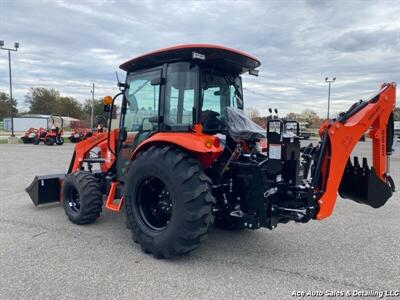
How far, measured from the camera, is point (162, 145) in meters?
4.39

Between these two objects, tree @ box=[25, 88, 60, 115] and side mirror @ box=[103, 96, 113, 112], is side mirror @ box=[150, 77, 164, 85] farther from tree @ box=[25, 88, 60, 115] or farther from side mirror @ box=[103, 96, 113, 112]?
tree @ box=[25, 88, 60, 115]

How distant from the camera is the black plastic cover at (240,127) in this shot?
447 cm

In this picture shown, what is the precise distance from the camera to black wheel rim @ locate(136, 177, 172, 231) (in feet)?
14.8

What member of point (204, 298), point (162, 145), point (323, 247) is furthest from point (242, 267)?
point (162, 145)

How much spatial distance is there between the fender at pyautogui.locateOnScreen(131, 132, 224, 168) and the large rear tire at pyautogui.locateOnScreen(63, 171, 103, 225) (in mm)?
1580

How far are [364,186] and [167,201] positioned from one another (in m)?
2.29

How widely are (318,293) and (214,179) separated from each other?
A: 1690 millimetres

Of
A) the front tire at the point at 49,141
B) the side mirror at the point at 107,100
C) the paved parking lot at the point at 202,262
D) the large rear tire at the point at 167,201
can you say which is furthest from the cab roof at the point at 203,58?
the front tire at the point at 49,141

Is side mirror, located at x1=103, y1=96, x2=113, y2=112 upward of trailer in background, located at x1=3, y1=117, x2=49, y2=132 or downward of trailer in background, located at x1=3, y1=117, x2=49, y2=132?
upward

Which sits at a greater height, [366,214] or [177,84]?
[177,84]

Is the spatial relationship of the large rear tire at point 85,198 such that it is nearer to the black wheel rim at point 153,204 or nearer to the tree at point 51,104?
the black wheel rim at point 153,204

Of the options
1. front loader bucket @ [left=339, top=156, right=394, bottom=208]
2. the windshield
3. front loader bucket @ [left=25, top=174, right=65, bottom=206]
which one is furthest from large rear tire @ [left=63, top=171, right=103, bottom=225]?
front loader bucket @ [left=339, top=156, right=394, bottom=208]

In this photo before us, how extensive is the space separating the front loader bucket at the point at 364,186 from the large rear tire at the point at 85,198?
342 centimetres

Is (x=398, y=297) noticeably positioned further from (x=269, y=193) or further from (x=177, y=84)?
(x=177, y=84)
